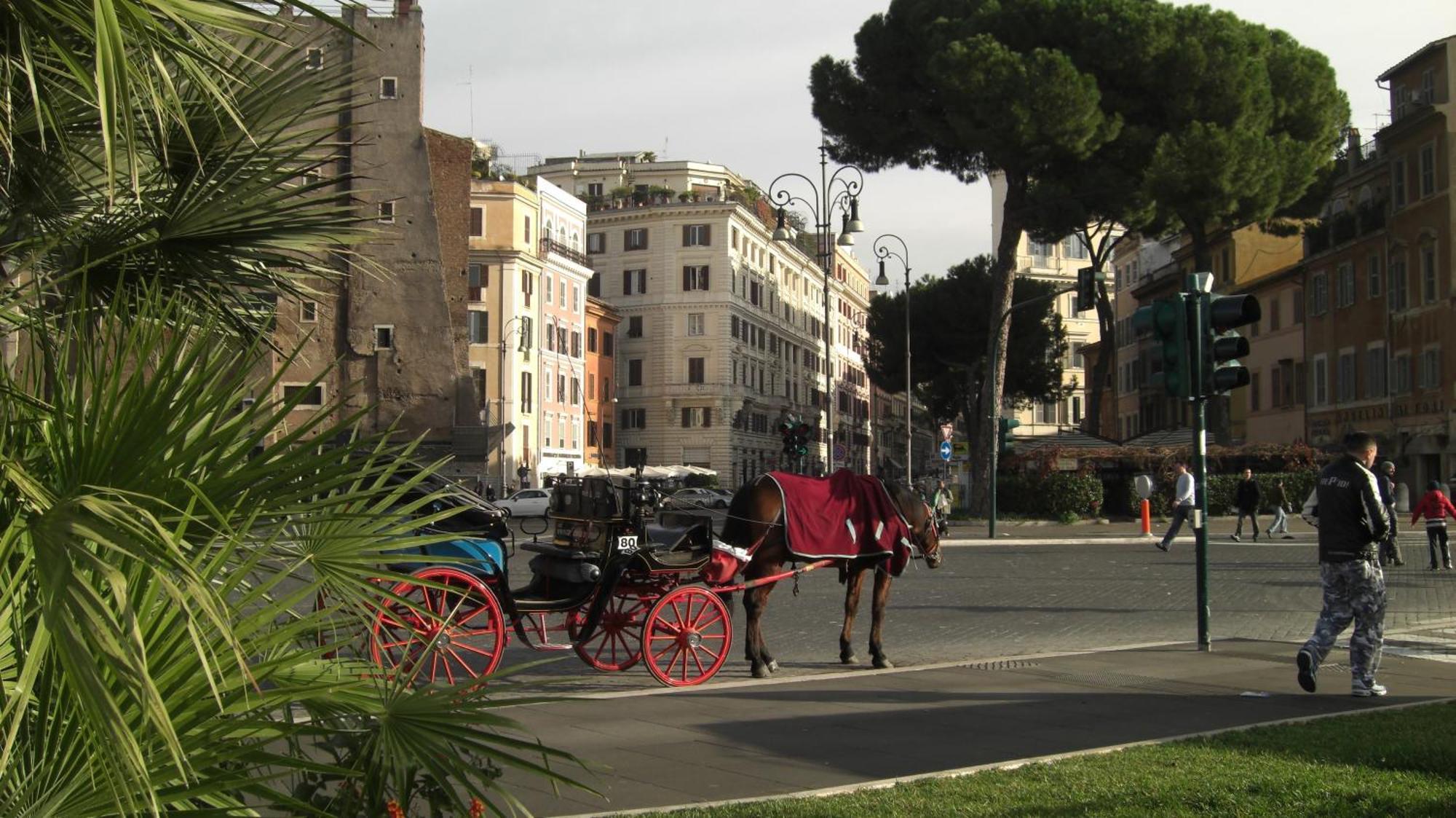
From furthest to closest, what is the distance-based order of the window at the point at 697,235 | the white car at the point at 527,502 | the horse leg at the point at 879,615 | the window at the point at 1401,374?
the window at the point at 697,235
the white car at the point at 527,502
the window at the point at 1401,374
the horse leg at the point at 879,615

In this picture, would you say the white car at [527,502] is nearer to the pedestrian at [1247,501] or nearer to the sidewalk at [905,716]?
the pedestrian at [1247,501]

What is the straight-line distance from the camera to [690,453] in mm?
91375

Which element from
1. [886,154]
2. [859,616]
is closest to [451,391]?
[886,154]

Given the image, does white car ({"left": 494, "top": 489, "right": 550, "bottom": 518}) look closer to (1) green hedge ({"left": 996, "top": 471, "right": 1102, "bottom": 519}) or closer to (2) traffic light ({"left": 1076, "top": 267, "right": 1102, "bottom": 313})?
(1) green hedge ({"left": 996, "top": 471, "right": 1102, "bottom": 519})

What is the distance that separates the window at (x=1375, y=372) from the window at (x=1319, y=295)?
4.00m

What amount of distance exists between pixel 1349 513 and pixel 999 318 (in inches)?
1158

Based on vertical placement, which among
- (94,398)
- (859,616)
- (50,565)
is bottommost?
(859,616)

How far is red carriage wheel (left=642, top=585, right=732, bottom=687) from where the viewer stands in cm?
1103

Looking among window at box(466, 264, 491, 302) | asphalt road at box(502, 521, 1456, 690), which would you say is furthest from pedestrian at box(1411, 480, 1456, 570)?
window at box(466, 264, 491, 302)

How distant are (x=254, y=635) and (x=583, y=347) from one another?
80.6m

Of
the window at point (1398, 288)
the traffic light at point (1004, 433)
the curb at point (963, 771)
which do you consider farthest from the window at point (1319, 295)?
the curb at point (963, 771)

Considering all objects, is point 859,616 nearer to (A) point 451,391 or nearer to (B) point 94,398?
(B) point 94,398

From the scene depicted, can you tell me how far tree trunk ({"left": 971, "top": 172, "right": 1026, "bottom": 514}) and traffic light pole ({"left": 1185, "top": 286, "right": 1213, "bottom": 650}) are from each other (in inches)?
936

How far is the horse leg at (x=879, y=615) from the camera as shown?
12.0 m
